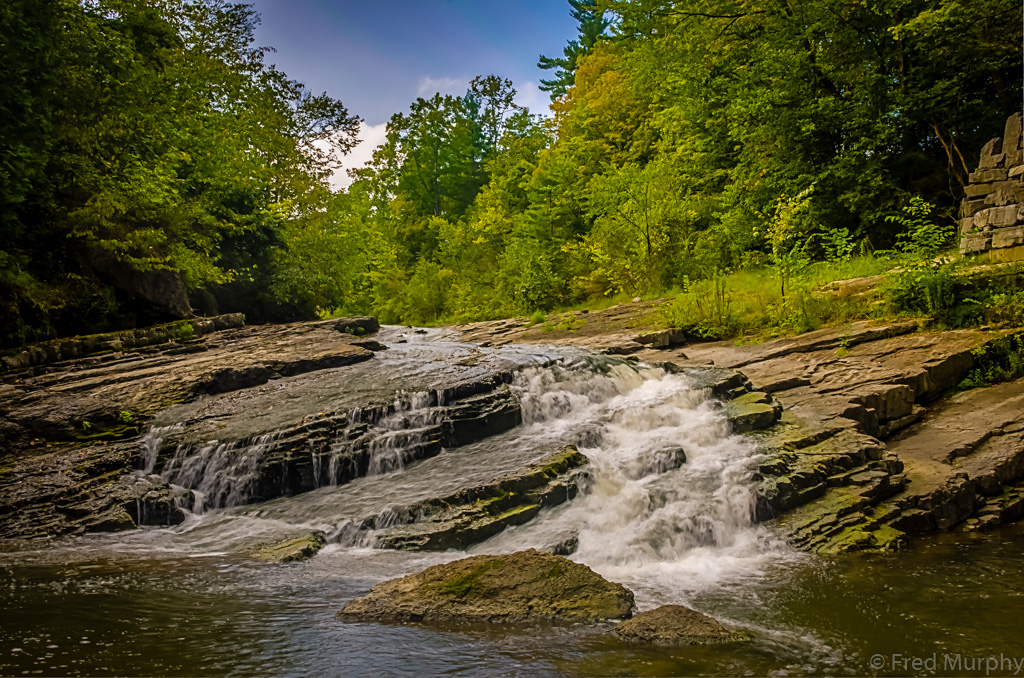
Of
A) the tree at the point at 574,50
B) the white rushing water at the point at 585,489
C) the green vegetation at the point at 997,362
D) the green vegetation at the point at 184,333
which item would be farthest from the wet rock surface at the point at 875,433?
the tree at the point at 574,50

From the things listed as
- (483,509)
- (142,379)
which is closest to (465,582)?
(483,509)

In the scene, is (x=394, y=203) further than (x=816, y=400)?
Yes

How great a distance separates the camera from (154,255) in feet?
50.8

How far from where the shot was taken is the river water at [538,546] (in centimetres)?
397

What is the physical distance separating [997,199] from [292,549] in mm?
13572

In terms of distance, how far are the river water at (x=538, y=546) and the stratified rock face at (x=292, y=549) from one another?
201mm

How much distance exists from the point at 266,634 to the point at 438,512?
2.96 meters

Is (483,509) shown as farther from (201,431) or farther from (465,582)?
(201,431)

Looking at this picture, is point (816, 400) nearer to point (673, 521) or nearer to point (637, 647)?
point (673, 521)

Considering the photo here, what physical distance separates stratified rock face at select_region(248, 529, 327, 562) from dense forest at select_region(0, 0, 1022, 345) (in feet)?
30.7

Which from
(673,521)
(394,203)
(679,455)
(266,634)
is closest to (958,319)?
(679,455)

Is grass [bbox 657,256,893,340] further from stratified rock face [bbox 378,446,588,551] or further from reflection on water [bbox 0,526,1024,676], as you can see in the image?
stratified rock face [bbox 378,446,588,551]

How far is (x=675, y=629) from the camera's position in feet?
13.8

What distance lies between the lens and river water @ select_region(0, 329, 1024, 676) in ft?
13.0
